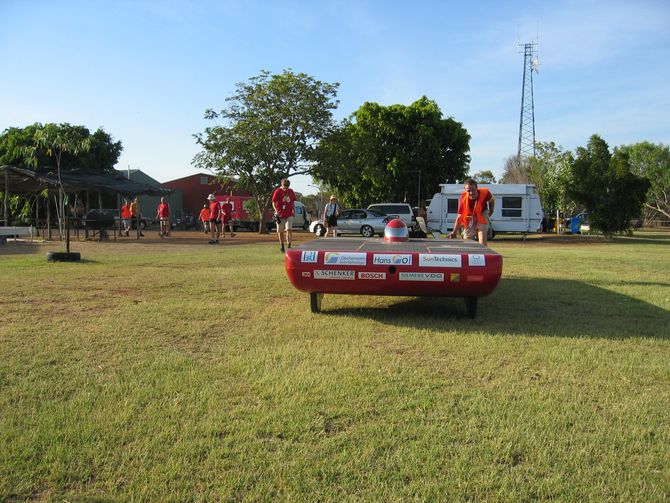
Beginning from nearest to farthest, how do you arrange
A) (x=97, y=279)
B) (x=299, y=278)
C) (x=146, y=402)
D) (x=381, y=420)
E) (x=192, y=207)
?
(x=381, y=420), (x=146, y=402), (x=299, y=278), (x=97, y=279), (x=192, y=207)

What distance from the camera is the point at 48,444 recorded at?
2.70m

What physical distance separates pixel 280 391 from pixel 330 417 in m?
0.51

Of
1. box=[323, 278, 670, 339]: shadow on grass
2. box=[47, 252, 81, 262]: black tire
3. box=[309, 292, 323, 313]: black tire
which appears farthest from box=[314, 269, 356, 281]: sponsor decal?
box=[47, 252, 81, 262]: black tire

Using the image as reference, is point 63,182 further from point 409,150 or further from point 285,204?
point 409,150

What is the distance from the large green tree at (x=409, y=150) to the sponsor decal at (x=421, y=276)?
1229 inches

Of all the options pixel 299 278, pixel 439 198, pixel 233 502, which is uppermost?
pixel 439 198

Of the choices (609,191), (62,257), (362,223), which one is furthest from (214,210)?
(609,191)

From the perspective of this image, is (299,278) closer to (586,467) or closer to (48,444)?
(48,444)

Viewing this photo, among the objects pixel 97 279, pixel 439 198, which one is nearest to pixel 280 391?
pixel 97 279

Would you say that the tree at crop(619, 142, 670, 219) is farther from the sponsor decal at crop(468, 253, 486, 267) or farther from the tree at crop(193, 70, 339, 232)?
the sponsor decal at crop(468, 253, 486, 267)

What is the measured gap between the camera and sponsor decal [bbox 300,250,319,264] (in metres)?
5.51

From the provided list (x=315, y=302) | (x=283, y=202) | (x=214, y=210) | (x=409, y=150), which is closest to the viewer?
(x=315, y=302)

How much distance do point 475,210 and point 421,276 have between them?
454 cm

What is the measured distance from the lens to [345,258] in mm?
5441
